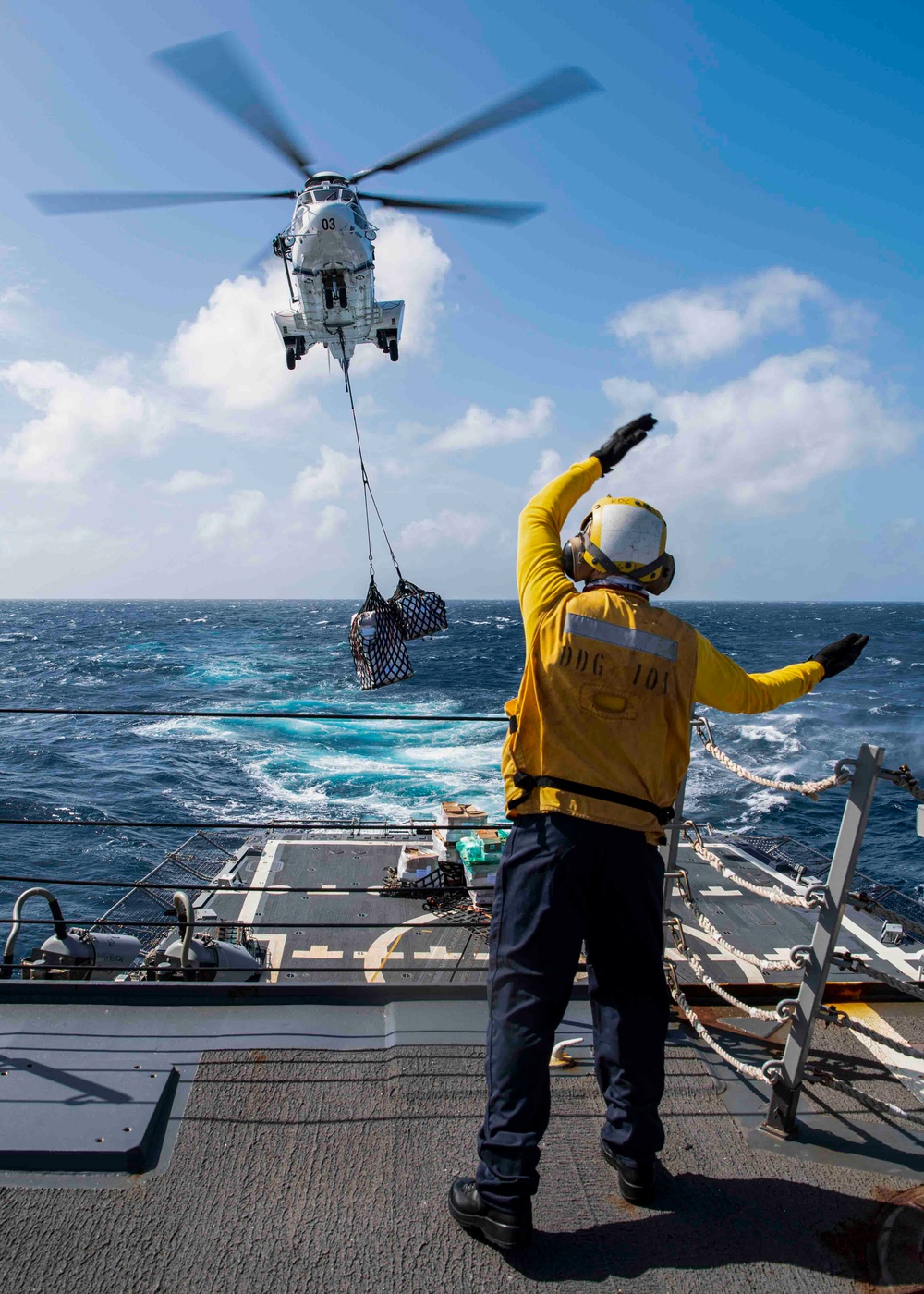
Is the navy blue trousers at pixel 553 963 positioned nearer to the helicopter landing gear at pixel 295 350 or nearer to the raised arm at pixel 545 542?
the raised arm at pixel 545 542

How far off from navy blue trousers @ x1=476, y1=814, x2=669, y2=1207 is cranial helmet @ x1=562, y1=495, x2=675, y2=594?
90 cm

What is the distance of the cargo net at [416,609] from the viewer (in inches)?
303

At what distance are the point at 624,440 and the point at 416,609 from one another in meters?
4.70

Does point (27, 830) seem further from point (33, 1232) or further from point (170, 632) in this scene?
point (170, 632)

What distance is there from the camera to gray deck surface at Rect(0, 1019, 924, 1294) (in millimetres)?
2535

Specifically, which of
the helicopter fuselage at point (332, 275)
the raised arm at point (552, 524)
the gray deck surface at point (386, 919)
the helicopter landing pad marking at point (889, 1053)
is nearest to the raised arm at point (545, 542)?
the raised arm at point (552, 524)

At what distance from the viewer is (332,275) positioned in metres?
9.36

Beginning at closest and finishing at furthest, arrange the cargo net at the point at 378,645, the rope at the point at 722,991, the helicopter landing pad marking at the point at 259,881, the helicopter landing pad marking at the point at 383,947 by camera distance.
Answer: the rope at the point at 722,991 → the cargo net at the point at 378,645 → the helicopter landing pad marking at the point at 383,947 → the helicopter landing pad marking at the point at 259,881

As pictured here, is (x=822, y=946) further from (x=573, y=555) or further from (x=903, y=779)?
(x=573, y=555)

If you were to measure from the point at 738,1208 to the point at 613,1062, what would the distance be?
719 millimetres

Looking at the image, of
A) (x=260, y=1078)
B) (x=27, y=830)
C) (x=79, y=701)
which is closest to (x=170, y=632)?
(x=79, y=701)

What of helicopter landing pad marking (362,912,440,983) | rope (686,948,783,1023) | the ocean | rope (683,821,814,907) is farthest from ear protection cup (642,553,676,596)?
helicopter landing pad marking (362,912,440,983)

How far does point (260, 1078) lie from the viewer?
3.43 metres

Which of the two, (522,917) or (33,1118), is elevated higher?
(522,917)
